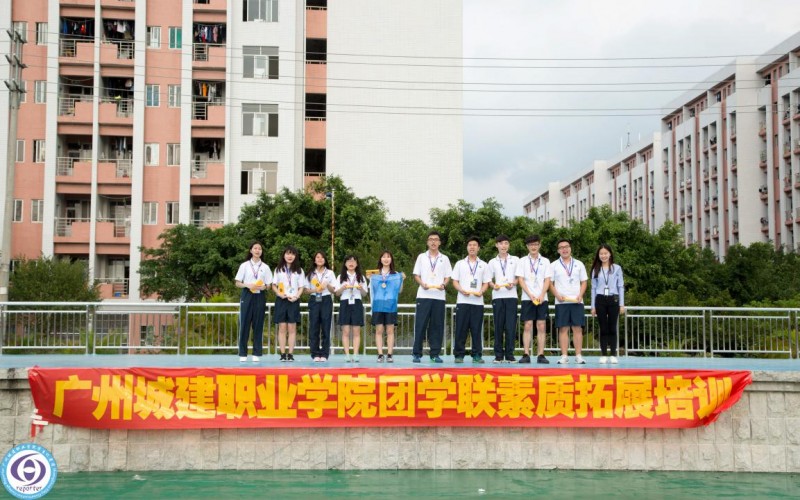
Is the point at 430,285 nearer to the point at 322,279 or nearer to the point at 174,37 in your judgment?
the point at 322,279

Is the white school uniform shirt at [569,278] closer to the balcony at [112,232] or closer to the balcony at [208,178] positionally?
the balcony at [208,178]

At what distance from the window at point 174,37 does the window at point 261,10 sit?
3104 mm

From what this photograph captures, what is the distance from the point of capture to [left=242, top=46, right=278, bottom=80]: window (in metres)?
39.0

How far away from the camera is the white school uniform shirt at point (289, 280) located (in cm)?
1198

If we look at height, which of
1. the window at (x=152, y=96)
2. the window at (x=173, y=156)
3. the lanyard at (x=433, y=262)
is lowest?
the lanyard at (x=433, y=262)

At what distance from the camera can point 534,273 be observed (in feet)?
38.7

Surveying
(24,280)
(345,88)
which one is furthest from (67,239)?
(345,88)

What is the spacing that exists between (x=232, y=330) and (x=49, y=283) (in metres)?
20.1

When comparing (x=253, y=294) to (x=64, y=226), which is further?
(x=64, y=226)

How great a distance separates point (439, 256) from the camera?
38.2 ft

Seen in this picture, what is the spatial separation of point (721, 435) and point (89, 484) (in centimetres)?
719

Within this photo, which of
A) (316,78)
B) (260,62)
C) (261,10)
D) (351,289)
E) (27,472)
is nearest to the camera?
(27,472)

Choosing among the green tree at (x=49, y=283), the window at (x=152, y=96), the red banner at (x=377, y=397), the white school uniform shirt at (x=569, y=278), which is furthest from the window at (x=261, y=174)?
the red banner at (x=377, y=397)

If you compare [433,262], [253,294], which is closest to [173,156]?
[253,294]
